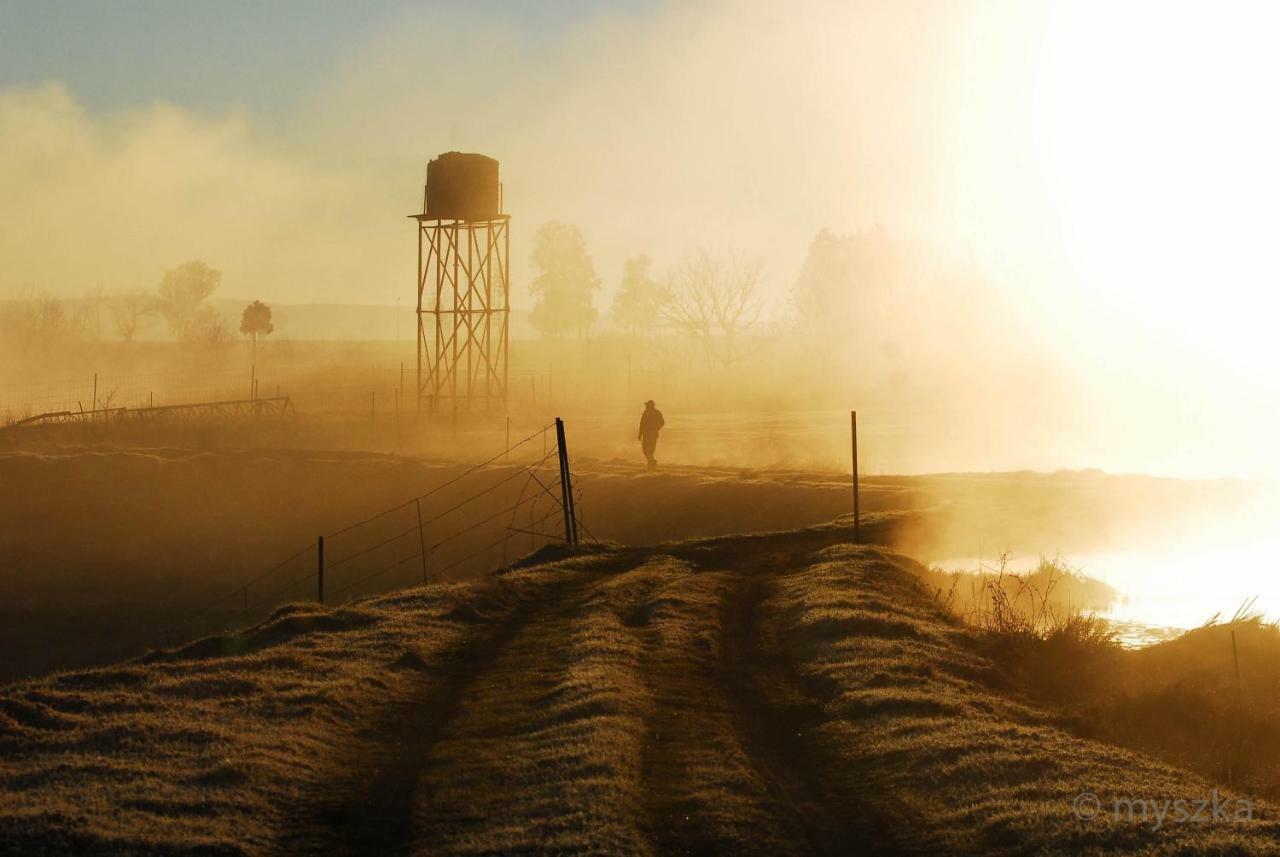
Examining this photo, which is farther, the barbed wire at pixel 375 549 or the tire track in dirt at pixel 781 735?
the barbed wire at pixel 375 549

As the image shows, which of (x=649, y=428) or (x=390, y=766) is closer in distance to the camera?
(x=390, y=766)

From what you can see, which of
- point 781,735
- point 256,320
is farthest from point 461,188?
point 256,320

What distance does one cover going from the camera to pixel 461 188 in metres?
53.0

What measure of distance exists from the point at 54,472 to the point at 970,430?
4479cm

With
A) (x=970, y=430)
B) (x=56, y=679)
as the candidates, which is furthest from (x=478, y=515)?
(x=970, y=430)

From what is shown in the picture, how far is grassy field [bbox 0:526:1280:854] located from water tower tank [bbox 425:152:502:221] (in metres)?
38.9

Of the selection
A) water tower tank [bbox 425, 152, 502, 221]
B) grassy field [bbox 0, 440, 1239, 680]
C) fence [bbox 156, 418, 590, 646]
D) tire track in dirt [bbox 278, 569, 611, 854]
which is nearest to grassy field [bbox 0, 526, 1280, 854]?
tire track in dirt [bbox 278, 569, 611, 854]

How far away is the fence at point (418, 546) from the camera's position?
2872 centimetres

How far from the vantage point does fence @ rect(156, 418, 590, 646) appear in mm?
28719

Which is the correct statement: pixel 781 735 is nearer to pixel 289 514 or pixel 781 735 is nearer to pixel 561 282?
pixel 289 514

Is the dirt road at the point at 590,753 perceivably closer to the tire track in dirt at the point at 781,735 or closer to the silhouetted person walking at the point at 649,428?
the tire track in dirt at the point at 781,735

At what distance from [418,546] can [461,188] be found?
2405 cm

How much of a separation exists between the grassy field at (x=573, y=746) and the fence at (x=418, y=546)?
12045 mm

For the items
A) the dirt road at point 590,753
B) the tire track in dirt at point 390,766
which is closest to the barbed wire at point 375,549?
the dirt road at point 590,753
